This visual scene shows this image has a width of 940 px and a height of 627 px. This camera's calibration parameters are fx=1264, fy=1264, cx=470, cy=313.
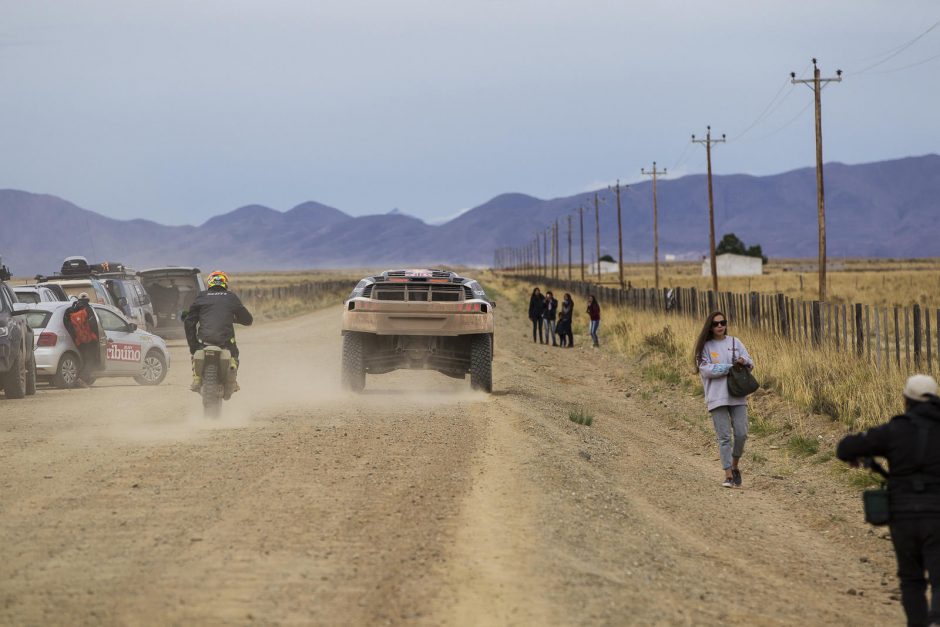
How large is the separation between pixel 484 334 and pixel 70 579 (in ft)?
36.5

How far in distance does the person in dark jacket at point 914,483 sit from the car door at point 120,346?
55.9 feet

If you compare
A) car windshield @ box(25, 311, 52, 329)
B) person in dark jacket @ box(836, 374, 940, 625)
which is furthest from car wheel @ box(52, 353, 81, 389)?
person in dark jacket @ box(836, 374, 940, 625)

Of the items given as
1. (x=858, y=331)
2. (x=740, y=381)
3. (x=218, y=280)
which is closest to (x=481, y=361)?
(x=218, y=280)

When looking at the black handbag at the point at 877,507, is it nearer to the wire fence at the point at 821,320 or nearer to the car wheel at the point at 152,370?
the wire fence at the point at 821,320

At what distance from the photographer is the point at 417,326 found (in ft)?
58.9

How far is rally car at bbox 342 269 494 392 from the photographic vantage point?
17.9 meters

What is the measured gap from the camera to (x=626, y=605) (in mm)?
7586

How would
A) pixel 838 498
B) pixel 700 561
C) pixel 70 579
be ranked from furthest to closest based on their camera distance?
pixel 838 498 < pixel 700 561 < pixel 70 579

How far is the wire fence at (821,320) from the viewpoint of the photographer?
59.8ft

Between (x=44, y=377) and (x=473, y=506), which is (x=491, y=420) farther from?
(x=44, y=377)

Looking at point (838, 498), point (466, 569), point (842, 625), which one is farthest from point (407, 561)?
point (838, 498)

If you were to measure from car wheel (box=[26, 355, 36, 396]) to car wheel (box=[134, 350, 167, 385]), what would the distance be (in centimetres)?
266

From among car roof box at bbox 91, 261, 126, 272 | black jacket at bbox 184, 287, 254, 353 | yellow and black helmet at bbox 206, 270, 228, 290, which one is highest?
car roof box at bbox 91, 261, 126, 272

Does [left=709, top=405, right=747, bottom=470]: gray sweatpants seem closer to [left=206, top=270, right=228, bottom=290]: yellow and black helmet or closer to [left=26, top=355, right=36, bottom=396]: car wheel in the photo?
[left=206, top=270, right=228, bottom=290]: yellow and black helmet
